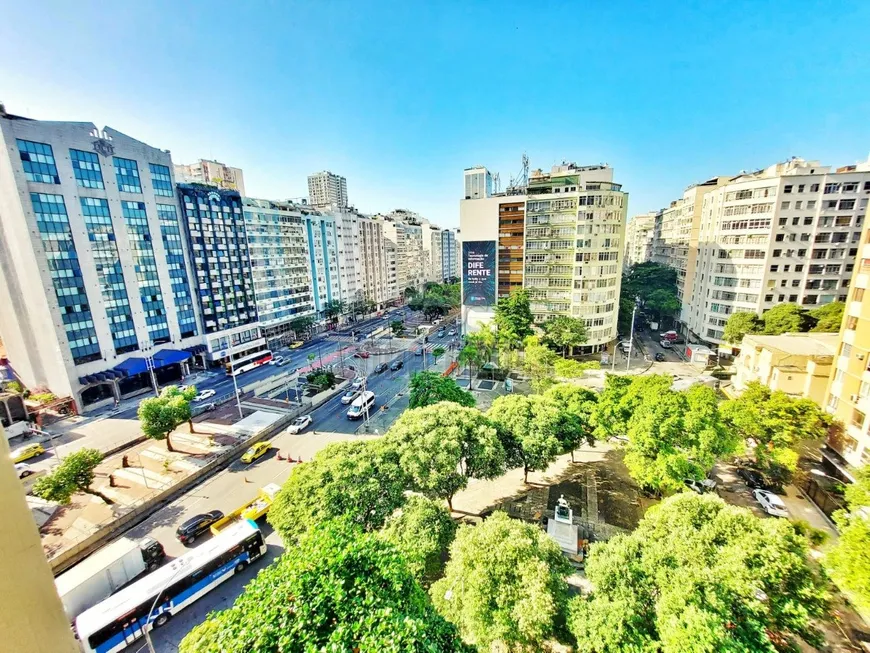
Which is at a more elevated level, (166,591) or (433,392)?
(433,392)

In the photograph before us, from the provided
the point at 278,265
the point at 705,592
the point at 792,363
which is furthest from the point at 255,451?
the point at 792,363

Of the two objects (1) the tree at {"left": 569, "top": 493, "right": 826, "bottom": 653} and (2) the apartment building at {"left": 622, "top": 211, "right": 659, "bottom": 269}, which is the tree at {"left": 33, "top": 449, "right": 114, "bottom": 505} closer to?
(1) the tree at {"left": 569, "top": 493, "right": 826, "bottom": 653}

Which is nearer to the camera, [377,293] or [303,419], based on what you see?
[303,419]

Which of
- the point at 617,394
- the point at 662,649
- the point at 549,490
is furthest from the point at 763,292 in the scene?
the point at 662,649

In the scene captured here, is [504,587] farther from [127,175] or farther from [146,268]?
[127,175]

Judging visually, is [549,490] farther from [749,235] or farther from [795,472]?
[749,235]

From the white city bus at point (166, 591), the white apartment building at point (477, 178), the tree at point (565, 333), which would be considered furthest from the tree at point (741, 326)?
the white apartment building at point (477, 178)
